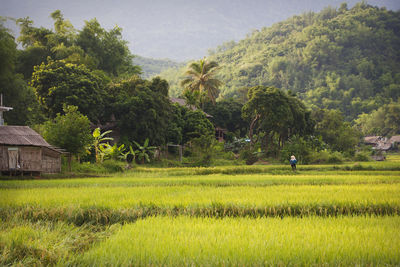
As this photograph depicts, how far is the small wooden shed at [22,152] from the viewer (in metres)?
15.2

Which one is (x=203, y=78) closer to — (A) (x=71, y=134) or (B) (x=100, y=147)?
(B) (x=100, y=147)

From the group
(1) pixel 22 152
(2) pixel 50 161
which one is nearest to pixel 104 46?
(2) pixel 50 161

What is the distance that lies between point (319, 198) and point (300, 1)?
644 ft

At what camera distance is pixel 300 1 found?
18088 centimetres

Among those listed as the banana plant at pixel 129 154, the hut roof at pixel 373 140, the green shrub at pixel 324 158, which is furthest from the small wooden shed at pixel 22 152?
the hut roof at pixel 373 140

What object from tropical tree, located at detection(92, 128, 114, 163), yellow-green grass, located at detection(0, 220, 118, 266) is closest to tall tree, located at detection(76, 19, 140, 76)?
tropical tree, located at detection(92, 128, 114, 163)

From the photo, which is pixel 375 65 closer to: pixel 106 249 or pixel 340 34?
pixel 340 34

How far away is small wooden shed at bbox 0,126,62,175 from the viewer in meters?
15.2

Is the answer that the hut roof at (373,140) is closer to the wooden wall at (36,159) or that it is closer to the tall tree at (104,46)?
the tall tree at (104,46)

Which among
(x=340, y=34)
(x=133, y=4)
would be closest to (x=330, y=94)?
(x=340, y=34)

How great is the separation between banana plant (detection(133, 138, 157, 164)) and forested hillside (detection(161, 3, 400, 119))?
4444 cm

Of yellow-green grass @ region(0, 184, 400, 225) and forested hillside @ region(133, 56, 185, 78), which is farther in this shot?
forested hillside @ region(133, 56, 185, 78)

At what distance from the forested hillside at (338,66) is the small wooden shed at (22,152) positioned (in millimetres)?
52755

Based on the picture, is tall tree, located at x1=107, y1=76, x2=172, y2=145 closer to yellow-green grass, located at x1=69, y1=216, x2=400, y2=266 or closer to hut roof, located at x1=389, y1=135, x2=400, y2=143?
yellow-green grass, located at x1=69, y1=216, x2=400, y2=266
